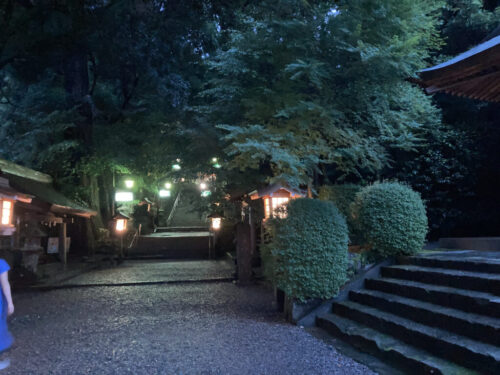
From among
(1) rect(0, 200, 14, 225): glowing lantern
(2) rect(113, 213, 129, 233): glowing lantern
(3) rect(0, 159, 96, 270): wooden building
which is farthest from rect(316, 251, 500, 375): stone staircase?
(2) rect(113, 213, 129, 233): glowing lantern

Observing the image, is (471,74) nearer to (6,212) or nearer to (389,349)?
(389,349)

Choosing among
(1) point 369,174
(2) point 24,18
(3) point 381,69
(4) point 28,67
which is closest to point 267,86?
(3) point 381,69

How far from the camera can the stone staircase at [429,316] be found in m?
4.40

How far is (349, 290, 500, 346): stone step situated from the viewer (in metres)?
4.48

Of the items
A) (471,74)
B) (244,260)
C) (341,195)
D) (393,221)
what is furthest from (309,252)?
(244,260)

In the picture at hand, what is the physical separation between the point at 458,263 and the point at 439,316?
1365 millimetres

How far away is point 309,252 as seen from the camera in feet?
22.6

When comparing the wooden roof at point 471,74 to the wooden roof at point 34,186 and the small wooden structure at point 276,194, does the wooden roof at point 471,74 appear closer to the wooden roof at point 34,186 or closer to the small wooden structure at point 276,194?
the small wooden structure at point 276,194

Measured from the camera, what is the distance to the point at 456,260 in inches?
245

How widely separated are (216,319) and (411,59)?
646cm

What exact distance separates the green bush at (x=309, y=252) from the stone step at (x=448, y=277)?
93 cm

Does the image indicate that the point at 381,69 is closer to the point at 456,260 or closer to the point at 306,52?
the point at 306,52

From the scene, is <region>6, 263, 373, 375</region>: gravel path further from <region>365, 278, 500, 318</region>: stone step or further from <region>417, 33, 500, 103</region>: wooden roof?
<region>417, 33, 500, 103</region>: wooden roof

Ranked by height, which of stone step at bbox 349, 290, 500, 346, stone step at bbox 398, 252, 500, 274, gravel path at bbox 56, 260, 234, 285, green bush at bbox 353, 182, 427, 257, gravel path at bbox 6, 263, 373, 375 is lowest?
gravel path at bbox 6, 263, 373, 375
